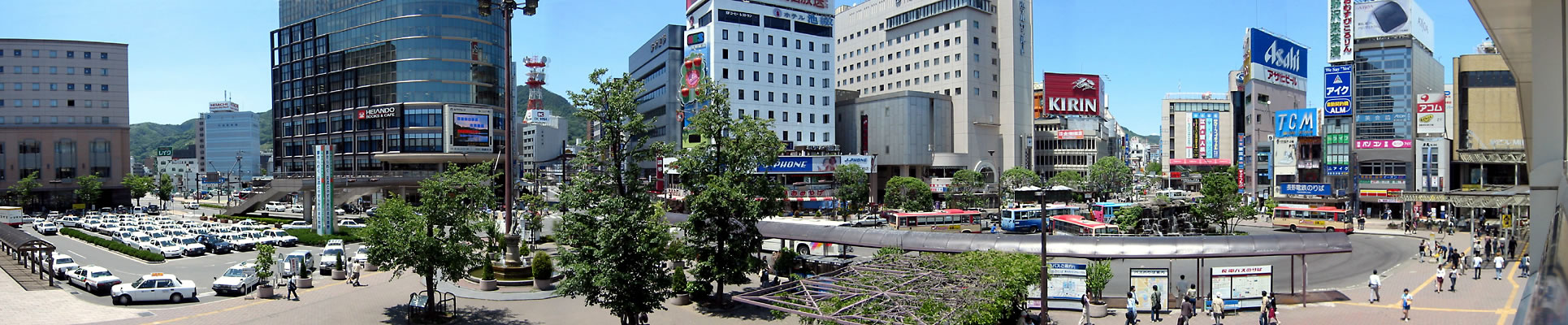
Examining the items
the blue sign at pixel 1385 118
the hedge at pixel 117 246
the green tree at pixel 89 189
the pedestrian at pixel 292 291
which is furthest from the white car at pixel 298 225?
the blue sign at pixel 1385 118

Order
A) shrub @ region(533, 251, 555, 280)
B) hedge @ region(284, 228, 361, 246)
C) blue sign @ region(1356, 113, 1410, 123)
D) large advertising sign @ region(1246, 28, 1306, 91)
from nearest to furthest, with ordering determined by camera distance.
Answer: shrub @ region(533, 251, 555, 280) < hedge @ region(284, 228, 361, 246) < blue sign @ region(1356, 113, 1410, 123) < large advertising sign @ region(1246, 28, 1306, 91)

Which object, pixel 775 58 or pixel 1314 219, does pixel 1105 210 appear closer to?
pixel 1314 219

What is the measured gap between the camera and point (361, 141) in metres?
90.7

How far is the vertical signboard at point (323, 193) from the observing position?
177ft

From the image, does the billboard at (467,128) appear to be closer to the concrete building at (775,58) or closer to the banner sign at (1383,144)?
the concrete building at (775,58)

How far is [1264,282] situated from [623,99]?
838 inches

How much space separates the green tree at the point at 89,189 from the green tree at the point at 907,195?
82.8 metres

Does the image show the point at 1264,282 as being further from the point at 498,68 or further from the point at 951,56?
the point at 498,68

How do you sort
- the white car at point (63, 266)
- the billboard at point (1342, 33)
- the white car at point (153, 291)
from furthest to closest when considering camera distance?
1. the billboard at point (1342, 33)
2. the white car at point (63, 266)
3. the white car at point (153, 291)

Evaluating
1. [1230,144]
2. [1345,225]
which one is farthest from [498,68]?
[1230,144]

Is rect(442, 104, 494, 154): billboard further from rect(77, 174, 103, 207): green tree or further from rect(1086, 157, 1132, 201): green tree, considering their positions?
rect(1086, 157, 1132, 201): green tree

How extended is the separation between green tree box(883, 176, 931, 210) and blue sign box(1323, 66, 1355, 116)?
35.2m

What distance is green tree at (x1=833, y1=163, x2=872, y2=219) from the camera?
233ft

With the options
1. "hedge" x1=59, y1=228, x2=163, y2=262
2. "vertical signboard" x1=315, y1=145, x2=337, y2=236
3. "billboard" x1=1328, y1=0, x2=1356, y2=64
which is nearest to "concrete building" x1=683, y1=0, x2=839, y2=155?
"vertical signboard" x1=315, y1=145, x2=337, y2=236
